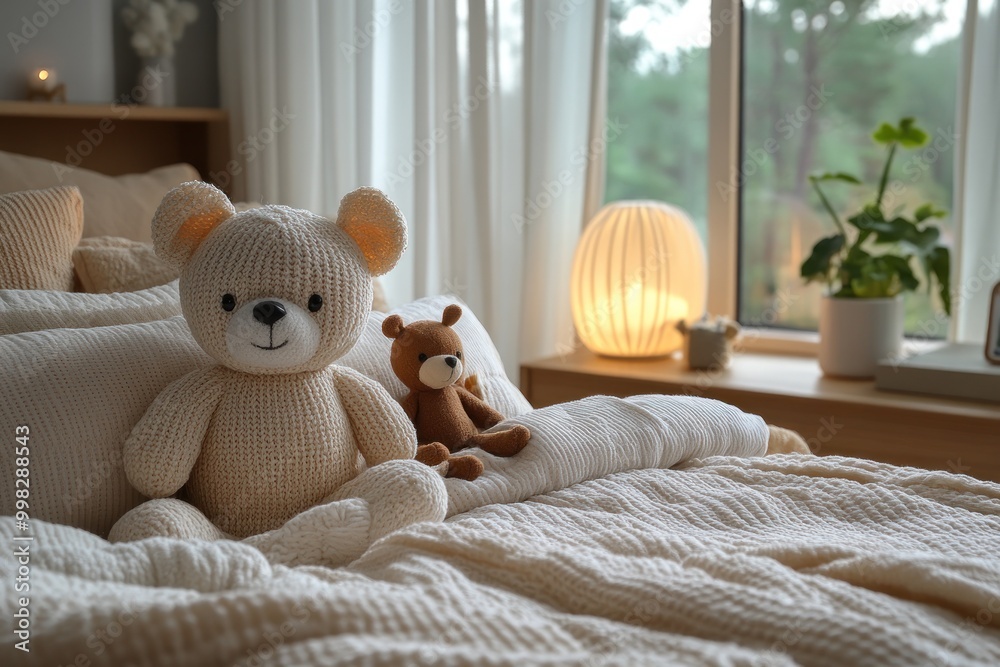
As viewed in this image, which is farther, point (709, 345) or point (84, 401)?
point (709, 345)

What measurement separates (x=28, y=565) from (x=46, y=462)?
9.4 inches

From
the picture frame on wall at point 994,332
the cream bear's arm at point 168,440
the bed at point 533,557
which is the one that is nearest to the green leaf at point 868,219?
the picture frame on wall at point 994,332

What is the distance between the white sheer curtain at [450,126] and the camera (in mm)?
2498

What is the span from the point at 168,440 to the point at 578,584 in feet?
1.60

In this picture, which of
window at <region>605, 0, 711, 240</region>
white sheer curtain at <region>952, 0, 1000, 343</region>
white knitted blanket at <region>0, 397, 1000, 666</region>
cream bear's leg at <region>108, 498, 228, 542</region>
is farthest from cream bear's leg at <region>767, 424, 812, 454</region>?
window at <region>605, 0, 711, 240</region>

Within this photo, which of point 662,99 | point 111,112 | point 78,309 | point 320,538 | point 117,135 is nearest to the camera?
point 320,538

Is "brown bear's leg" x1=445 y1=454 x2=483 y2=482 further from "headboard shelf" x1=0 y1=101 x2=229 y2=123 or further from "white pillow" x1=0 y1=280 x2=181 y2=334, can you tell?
"headboard shelf" x1=0 y1=101 x2=229 y2=123

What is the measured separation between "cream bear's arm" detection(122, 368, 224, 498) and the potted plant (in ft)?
4.80

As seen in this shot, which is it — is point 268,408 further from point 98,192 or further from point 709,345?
point 709,345

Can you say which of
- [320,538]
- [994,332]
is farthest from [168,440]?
[994,332]

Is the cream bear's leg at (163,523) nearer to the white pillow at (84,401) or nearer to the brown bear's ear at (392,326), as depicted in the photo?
the white pillow at (84,401)

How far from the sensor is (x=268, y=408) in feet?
3.78

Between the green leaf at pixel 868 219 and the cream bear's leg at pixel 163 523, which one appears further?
the green leaf at pixel 868 219

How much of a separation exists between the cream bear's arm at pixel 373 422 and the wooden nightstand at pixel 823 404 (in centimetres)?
107
